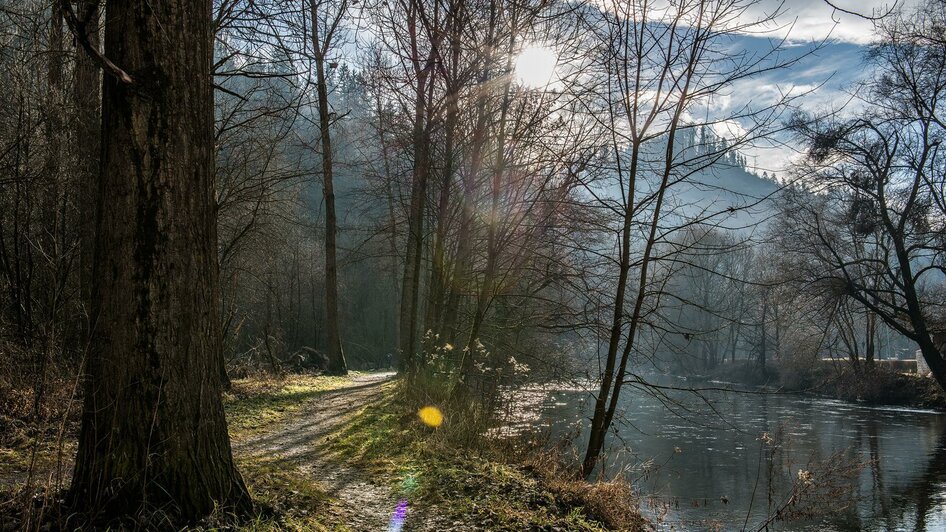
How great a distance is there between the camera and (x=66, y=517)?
3.11 meters

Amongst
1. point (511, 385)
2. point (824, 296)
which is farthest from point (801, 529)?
point (824, 296)

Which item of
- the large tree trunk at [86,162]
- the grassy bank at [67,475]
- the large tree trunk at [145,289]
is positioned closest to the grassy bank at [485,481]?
the grassy bank at [67,475]

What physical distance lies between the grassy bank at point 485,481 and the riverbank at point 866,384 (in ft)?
52.0

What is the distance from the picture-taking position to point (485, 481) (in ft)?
18.2

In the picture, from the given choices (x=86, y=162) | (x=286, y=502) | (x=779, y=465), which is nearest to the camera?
(x=286, y=502)

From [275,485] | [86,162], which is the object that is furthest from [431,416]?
[86,162]

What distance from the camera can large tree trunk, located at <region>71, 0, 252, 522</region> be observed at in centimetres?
329

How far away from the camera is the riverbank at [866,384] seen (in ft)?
76.1

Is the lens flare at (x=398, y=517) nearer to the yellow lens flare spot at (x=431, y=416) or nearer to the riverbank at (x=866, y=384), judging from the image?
the yellow lens flare spot at (x=431, y=416)

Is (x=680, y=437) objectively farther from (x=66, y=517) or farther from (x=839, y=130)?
(x=66, y=517)

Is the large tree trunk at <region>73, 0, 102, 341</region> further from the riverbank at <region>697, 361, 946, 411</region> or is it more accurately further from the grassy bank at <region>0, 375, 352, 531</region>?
the riverbank at <region>697, 361, 946, 411</region>

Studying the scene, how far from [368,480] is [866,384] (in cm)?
2716

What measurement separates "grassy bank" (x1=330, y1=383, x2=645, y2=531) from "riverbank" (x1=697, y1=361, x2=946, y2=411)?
1584 centimetres

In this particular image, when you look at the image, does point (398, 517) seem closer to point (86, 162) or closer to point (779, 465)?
point (86, 162)
